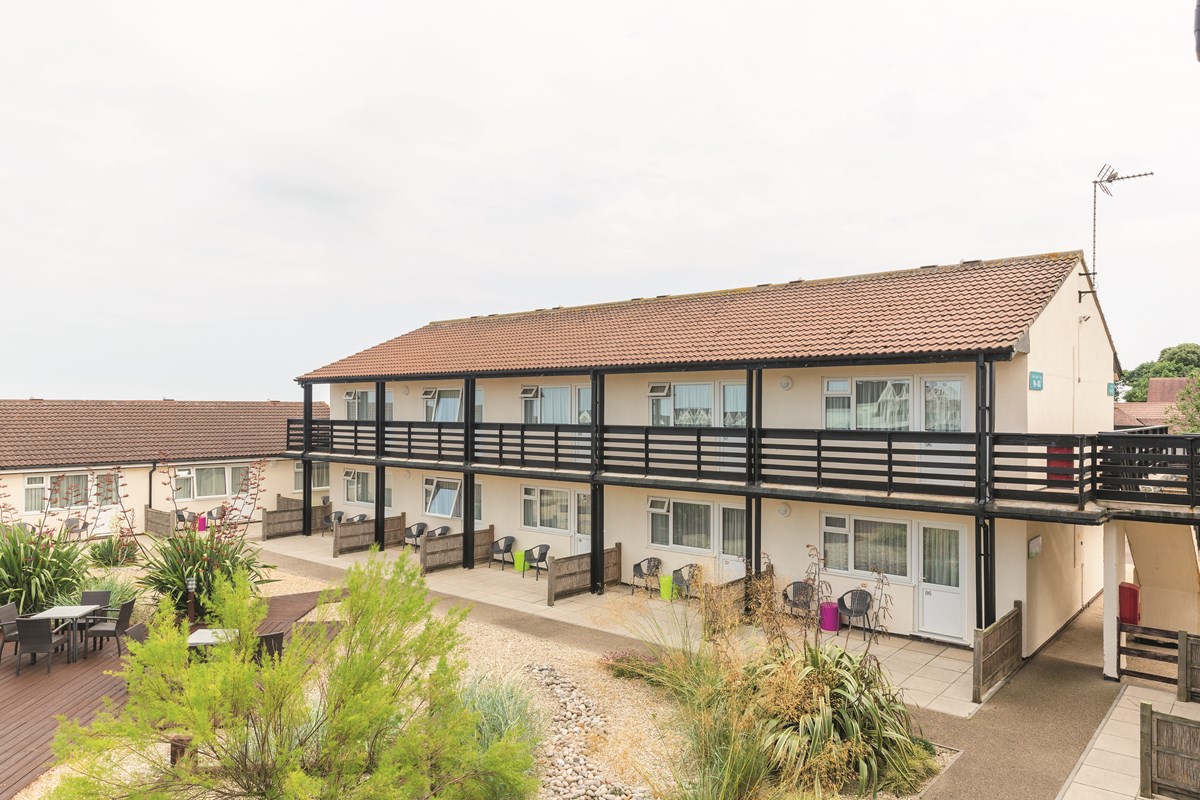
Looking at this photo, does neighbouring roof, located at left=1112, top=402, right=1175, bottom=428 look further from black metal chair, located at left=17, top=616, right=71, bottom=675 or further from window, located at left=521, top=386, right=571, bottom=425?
black metal chair, located at left=17, top=616, right=71, bottom=675

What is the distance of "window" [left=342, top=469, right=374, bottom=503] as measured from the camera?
22891 millimetres

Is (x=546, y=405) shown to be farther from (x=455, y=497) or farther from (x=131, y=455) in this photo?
(x=131, y=455)

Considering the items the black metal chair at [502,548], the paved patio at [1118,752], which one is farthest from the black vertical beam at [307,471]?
the paved patio at [1118,752]

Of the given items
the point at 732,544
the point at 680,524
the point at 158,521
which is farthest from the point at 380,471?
the point at 732,544

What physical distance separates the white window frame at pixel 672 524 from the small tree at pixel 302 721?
955 centimetres

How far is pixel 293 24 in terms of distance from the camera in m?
11.5

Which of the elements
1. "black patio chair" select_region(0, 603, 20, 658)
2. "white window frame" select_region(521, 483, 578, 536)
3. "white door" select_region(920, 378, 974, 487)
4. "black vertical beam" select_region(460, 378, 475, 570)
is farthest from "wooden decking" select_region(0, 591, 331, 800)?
"white door" select_region(920, 378, 974, 487)

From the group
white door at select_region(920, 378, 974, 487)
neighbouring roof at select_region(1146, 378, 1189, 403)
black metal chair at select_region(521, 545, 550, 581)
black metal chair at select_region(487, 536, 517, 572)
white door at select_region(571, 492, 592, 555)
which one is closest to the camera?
white door at select_region(920, 378, 974, 487)

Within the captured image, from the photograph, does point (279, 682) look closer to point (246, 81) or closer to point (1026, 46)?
point (246, 81)

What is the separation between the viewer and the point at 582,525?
17.3 m

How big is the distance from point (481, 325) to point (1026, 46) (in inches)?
675

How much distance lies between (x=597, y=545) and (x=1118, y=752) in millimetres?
9850

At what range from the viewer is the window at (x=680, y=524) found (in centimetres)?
1512

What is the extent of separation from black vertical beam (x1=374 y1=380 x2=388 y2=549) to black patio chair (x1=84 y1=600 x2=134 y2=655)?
867 cm
